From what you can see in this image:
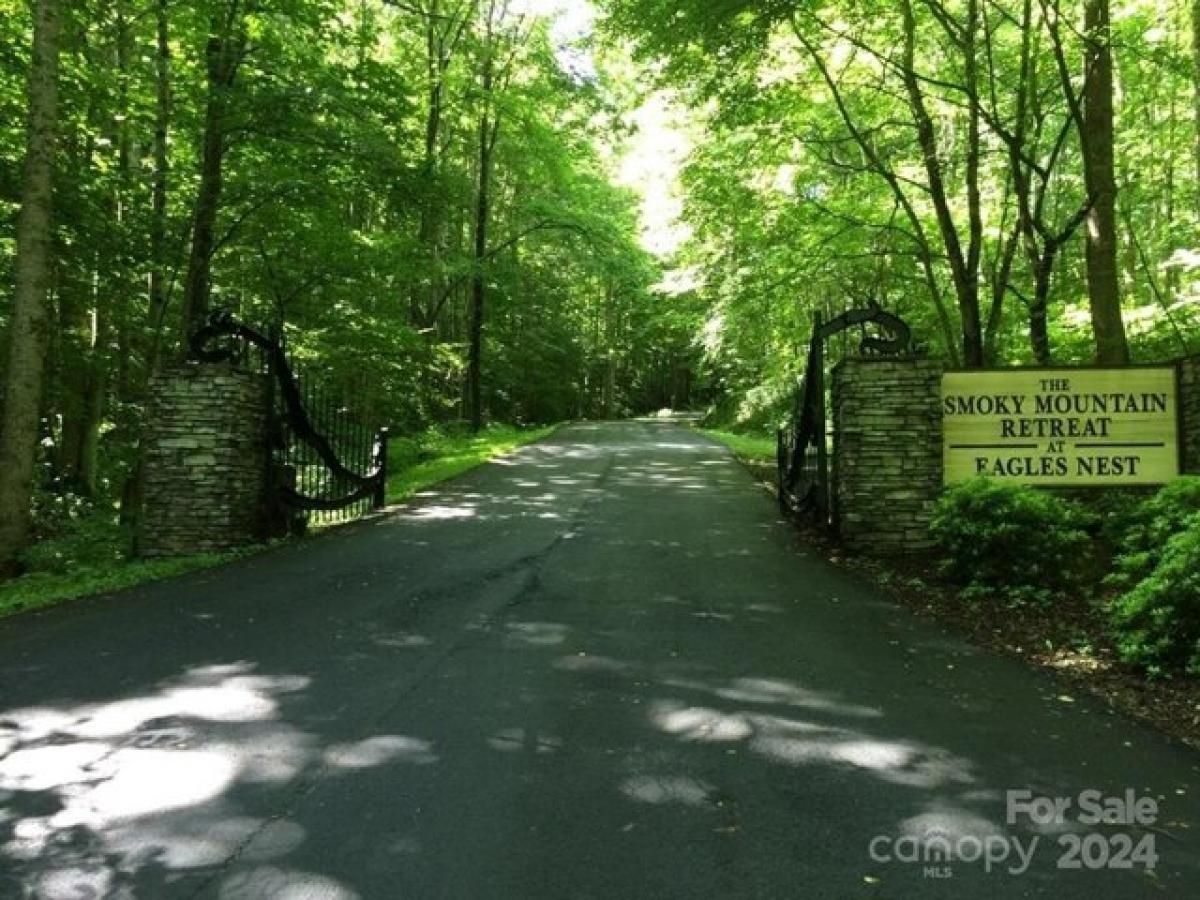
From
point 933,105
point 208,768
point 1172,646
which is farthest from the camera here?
point 933,105

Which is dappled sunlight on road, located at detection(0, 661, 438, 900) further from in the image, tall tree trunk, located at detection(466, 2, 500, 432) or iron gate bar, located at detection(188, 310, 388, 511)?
tall tree trunk, located at detection(466, 2, 500, 432)

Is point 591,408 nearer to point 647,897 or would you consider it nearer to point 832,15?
point 832,15

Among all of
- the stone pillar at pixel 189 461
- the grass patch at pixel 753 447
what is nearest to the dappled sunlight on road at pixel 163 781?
the stone pillar at pixel 189 461

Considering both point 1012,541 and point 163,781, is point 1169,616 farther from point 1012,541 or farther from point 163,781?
point 163,781

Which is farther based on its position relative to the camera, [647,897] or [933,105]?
[933,105]

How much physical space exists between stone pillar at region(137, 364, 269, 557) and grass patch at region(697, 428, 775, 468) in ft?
38.2

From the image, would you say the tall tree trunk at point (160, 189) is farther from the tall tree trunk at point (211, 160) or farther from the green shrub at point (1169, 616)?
the green shrub at point (1169, 616)

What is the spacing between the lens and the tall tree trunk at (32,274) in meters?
9.12

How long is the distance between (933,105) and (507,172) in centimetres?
2149

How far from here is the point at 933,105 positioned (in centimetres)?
1381

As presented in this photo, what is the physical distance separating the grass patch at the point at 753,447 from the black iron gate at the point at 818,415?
7.26 m

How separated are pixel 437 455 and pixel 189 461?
40.3ft

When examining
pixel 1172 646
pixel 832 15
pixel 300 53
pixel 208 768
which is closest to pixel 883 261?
pixel 832 15

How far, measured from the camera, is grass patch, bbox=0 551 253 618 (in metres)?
7.54
